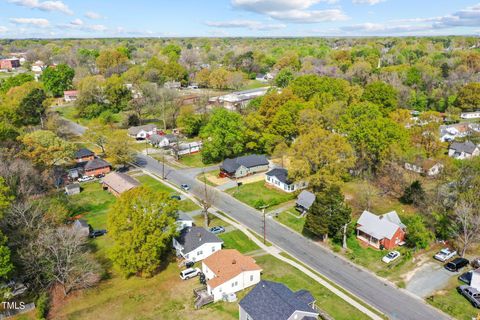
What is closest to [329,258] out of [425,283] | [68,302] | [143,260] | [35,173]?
[425,283]

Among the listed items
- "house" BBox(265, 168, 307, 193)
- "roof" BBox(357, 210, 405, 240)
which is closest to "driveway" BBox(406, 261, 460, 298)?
"roof" BBox(357, 210, 405, 240)

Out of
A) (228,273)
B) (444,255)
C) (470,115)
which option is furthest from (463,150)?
(228,273)

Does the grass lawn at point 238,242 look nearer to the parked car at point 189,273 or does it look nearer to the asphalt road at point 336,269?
the asphalt road at point 336,269

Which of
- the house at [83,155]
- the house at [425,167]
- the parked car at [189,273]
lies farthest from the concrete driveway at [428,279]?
the house at [83,155]

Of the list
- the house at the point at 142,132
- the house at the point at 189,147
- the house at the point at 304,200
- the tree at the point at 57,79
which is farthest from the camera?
the tree at the point at 57,79

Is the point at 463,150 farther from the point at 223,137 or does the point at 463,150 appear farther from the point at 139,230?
the point at 139,230
